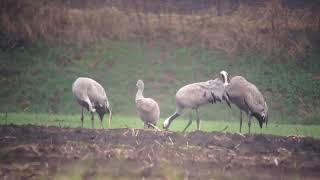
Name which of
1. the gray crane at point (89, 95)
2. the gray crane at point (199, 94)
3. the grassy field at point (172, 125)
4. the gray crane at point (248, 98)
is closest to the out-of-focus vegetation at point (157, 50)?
the grassy field at point (172, 125)

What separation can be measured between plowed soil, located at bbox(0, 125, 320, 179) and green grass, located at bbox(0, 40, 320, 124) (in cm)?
345

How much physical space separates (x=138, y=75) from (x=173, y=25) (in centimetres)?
223

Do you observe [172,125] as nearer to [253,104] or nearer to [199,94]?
[199,94]

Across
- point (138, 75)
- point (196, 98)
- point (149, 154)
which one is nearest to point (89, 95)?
point (196, 98)

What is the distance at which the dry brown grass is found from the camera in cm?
1695

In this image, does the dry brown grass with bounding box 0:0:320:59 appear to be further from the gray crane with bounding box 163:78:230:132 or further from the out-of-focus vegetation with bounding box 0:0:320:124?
the gray crane with bounding box 163:78:230:132

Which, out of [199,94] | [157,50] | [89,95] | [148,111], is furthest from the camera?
[157,50]

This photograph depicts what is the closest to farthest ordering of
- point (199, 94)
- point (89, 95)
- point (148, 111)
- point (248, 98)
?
point (248, 98), point (148, 111), point (89, 95), point (199, 94)

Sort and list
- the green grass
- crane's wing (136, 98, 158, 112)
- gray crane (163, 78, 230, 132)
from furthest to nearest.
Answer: the green grass, gray crane (163, 78, 230, 132), crane's wing (136, 98, 158, 112)

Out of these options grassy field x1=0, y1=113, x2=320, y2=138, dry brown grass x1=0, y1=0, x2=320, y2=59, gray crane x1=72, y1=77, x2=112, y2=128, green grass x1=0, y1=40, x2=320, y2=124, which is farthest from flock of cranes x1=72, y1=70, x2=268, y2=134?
dry brown grass x1=0, y1=0, x2=320, y2=59

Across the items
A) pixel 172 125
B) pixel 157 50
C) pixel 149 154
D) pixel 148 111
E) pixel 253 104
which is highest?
pixel 157 50

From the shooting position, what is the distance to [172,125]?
1320cm

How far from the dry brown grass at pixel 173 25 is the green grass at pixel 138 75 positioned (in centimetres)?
42

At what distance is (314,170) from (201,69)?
6849mm
